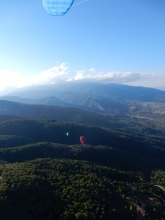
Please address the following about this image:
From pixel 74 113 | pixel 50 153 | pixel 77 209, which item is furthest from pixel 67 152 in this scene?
pixel 74 113

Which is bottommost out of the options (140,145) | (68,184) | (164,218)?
(140,145)

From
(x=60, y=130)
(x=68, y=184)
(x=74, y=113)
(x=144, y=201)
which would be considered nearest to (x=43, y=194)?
(x=68, y=184)

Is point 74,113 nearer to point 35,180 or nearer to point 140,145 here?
point 140,145

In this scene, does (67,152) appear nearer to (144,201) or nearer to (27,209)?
(144,201)

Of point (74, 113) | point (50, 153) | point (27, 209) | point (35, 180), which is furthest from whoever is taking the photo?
point (74, 113)

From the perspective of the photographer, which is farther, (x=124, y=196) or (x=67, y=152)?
(x=67, y=152)

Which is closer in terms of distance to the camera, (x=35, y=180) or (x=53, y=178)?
(x=35, y=180)

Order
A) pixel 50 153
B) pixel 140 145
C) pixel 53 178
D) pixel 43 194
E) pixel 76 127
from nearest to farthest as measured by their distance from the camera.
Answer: pixel 43 194 < pixel 53 178 < pixel 50 153 < pixel 140 145 < pixel 76 127

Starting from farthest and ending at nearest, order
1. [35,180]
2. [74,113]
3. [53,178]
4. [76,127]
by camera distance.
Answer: [74,113]
[76,127]
[53,178]
[35,180]

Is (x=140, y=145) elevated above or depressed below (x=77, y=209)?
below
